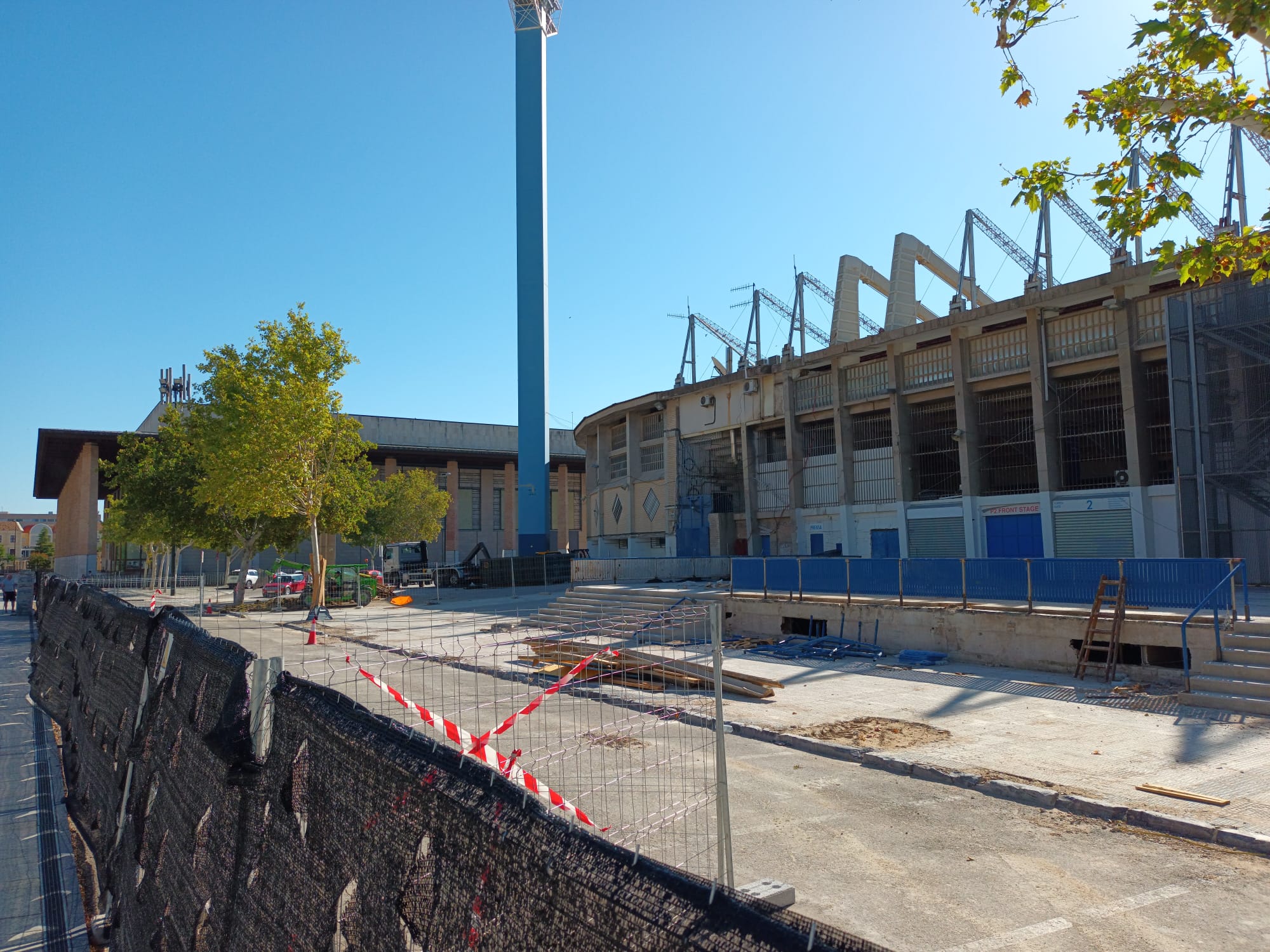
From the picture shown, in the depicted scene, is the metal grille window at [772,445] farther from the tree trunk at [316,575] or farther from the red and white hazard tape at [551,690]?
the red and white hazard tape at [551,690]

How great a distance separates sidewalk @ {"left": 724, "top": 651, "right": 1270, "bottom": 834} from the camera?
7.97 metres

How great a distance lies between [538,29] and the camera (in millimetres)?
52125

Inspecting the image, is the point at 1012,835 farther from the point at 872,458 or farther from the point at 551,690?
the point at 872,458

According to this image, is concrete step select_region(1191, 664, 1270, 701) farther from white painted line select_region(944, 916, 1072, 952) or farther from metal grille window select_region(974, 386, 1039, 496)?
metal grille window select_region(974, 386, 1039, 496)

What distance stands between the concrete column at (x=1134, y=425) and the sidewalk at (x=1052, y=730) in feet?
43.7

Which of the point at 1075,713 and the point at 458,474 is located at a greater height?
the point at 458,474

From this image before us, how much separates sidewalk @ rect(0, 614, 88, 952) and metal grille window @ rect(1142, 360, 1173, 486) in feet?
92.7

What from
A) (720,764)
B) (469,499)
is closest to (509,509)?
(469,499)

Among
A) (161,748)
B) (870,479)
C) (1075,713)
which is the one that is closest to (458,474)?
(870,479)

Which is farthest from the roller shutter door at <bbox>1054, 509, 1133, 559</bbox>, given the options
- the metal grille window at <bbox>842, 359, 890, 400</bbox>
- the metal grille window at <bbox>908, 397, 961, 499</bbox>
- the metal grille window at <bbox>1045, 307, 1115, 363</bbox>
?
the metal grille window at <bbox>842, 359, 890, 400</bbox>

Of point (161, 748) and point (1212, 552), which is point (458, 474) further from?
point (161, 748)

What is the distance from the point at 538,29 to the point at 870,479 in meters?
36.9

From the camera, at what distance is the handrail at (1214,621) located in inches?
490

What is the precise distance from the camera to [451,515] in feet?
236
